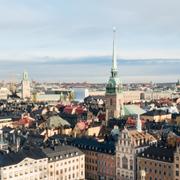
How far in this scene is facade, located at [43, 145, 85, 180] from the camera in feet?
284

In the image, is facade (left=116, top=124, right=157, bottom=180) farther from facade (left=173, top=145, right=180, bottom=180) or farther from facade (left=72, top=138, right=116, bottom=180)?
facade (left=173, top=145, right=180, bottom=180)

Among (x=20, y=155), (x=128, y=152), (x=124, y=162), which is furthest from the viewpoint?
(x=124, y=162)

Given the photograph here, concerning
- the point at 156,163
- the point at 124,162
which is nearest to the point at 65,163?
the point at 124,162

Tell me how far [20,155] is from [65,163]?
1135cm

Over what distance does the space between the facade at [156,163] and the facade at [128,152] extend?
142 cm

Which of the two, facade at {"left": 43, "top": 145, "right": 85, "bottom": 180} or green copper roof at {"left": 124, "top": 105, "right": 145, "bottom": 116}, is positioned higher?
green copper roof at {"left": 124, "top": 105, "right": 145, "bottom": 116}

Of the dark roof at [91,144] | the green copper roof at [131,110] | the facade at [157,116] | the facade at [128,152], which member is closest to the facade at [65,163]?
the dark roof at [91,144]

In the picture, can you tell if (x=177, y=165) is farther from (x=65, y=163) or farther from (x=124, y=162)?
(x=65, y=163)

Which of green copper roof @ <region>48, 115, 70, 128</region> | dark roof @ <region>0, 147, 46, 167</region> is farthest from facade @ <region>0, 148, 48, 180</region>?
green copper roof @ <region>48, 115, 70, 128</region>

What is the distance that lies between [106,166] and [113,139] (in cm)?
1042

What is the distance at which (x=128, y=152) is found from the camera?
8806 centimetres

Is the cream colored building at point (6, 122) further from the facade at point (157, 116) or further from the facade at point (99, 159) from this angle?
the facade at point (99, 159)

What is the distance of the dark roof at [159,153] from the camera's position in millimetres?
81062

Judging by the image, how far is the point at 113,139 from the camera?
10188cm
